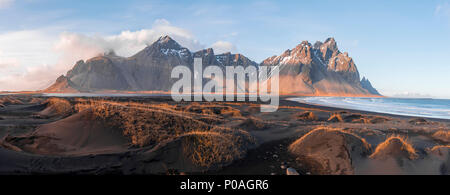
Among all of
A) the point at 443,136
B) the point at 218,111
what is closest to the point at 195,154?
the point at 443,136

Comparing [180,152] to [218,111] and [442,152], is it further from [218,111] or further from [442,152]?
[218,111]

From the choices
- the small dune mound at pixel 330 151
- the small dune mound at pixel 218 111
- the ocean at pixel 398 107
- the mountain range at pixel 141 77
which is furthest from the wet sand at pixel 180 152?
the mountain range at pixel 141 77

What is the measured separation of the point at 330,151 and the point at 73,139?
1045cm

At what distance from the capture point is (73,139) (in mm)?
9039

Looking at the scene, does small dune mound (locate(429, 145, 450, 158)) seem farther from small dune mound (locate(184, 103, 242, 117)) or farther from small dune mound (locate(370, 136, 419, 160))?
small dune mound (locate(184, 103, 242, 117))

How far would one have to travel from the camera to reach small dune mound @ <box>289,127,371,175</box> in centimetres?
637

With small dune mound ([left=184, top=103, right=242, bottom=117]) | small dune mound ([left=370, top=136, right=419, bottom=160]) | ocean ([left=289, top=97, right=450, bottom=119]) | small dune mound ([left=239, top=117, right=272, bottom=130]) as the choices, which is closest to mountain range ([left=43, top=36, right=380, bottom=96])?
ocean ([left=289, top=97, right=450, bottom=119])

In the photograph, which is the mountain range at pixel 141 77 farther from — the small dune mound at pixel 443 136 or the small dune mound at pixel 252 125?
the small dune mound at pixel 443 136
